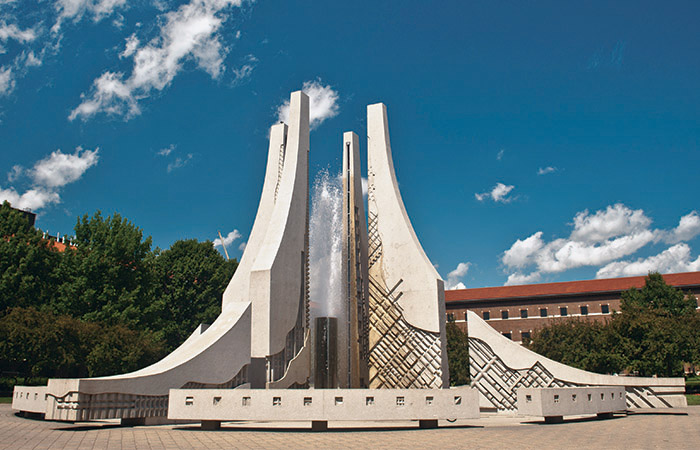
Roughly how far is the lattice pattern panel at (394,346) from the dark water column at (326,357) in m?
1.60

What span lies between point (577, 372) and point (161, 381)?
37.0 feet

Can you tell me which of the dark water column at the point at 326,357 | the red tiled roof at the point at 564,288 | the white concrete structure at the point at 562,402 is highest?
the red tiled roof at the point at 564,288

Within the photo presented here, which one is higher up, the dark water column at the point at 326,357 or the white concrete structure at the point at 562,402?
the dark water column at the point at 326,357

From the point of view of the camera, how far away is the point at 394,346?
16.3 meters

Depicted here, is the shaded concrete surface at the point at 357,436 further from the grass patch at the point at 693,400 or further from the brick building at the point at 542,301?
the brick building at the point at 542,301

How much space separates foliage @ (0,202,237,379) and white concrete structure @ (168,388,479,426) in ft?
38.5

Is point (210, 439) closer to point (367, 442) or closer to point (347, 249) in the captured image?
point (367, 442)

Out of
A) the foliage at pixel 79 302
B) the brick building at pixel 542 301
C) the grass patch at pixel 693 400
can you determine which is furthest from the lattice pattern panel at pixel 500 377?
the brick building at pixel 542 301

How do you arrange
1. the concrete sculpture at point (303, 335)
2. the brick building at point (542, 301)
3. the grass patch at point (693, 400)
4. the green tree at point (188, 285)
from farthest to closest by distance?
the brick building at point (542, 301) → the green tree at point (188, 285) → the grass patch at point (693, 400) → the concrete sculpture at point (303, 335)

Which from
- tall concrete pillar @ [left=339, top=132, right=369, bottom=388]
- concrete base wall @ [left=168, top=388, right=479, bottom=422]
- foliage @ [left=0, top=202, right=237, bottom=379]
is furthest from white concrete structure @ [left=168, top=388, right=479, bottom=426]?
foliage @ [left=0, top=202, right=237, bottom=379]

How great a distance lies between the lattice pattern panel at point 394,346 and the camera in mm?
15508

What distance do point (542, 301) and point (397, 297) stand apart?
1442 inches

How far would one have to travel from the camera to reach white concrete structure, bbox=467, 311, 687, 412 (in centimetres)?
1552

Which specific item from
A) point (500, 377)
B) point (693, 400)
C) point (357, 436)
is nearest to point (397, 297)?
point (500, 377)
